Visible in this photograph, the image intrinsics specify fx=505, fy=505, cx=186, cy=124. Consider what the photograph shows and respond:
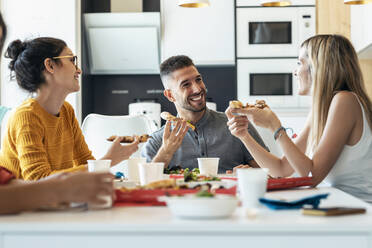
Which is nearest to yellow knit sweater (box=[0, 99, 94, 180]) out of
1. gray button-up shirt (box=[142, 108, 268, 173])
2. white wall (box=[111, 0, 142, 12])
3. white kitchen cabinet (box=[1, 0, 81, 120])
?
gray button-up shirt (box=[142, 108, 268, 173])

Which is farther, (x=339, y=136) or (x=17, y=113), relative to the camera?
(x=17, y=113)

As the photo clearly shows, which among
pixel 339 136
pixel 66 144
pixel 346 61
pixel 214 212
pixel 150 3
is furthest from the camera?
pixel 150 3

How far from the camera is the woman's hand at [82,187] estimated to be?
3.30 ft

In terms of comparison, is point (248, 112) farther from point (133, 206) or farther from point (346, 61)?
point (133, 206)

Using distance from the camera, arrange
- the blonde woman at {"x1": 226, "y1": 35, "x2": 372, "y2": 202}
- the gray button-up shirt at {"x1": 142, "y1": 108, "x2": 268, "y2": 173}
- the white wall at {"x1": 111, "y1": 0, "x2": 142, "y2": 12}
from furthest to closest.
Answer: the white wall at {"x1": 111, "y1": 0, "x2": 142, "y2": 12} < the gray button-up shirt at {"x1": 142, "y1": 108, "x2": 268, "y2": 173} < the blonde woman at {"x1": 226, "y1": 35, "x2": 372, "y2": 202}

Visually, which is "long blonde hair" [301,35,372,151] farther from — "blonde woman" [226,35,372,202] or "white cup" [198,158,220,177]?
"white cup" [198,158,220,177]

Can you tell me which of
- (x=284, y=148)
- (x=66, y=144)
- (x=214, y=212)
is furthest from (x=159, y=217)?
(x=66, y=144)

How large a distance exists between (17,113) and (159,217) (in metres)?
1.14

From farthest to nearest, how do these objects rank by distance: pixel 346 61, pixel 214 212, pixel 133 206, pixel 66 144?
pixel 66 144
pixel 346 61
pixel 133 206
pixel 214 212

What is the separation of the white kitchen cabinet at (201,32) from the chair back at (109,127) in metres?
1.92

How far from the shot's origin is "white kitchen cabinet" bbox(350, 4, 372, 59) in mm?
3961

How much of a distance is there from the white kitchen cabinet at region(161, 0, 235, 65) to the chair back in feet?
6.31

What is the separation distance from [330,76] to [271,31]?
298cm

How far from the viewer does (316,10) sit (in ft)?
15.6
